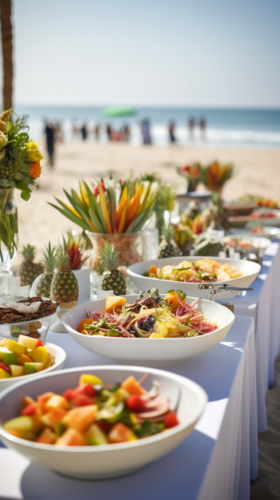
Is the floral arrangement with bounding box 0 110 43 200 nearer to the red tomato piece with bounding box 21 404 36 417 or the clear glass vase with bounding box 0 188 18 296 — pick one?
the clear glass vase with bounding box 0 188 18 296

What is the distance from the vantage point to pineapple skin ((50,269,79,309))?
148 cm

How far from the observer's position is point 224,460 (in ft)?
3.21

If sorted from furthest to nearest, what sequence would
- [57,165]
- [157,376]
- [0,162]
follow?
[57,165] < [0,162] < [157,376]

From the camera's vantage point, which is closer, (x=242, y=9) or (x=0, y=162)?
(x=0, y=162)

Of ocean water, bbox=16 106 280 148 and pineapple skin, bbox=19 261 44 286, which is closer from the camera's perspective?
pineapple skin, bbox=19 261 44 286

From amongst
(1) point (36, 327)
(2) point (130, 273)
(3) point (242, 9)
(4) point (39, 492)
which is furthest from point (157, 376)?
(3) point (242, 9)

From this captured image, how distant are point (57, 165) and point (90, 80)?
64.4m

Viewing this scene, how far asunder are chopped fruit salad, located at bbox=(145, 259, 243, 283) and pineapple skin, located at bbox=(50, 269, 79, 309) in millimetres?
363

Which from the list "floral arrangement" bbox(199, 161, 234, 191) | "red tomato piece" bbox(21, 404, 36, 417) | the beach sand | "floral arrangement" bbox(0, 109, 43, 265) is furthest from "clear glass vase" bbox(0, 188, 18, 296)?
the beach sand

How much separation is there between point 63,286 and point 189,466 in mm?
798

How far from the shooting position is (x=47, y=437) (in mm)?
690

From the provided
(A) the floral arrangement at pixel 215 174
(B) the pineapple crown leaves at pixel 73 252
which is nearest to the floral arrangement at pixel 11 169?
(B) the pineapple crown leaves at pixel 73 252

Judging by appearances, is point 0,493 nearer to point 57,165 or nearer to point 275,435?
point 275,435

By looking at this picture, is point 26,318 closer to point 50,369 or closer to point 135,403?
point 50,369
